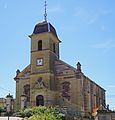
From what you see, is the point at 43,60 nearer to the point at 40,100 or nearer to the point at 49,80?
the point at 49,80

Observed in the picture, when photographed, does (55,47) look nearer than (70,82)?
No

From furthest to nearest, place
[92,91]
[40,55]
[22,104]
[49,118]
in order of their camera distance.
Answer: [92,91] < [40,55] < [22,104] < [49,118]

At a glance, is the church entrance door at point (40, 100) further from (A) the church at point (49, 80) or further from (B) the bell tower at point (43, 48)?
(B) the bell tower at point (43, 48)

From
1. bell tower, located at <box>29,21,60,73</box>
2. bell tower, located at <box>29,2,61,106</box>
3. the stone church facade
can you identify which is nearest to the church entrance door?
the stone church facade

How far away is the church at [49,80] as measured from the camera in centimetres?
4581

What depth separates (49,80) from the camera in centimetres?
4619

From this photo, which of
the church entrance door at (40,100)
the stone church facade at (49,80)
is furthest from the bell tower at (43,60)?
the church entrance door at (40,100)

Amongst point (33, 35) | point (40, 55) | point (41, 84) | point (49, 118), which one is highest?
point (33, 35)

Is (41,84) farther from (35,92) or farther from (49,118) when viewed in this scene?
(49,118)

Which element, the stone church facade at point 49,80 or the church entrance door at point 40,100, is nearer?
Result: the stone church facade at point 49,80

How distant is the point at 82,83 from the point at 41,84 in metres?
5.88

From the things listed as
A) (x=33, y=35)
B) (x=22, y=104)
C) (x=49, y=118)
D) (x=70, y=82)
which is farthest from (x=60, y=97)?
(x=49, y=118)

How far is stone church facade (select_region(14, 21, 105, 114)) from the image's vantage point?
1804 inches

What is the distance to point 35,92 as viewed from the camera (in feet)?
153
